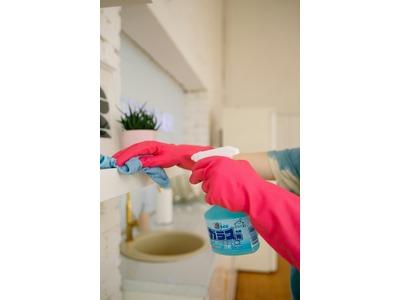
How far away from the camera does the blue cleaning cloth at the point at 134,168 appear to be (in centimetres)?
47

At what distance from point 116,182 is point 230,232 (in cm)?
24

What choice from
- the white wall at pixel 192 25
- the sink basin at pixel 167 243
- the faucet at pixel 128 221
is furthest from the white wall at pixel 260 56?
the faucet at pixel 128 221

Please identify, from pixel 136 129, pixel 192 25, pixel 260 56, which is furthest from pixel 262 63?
pixel 136 129

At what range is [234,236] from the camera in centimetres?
52

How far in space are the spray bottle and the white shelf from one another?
5.3 inches

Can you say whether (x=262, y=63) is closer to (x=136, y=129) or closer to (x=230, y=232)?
(x=136, y=129)

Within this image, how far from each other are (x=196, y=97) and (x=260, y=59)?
143cm

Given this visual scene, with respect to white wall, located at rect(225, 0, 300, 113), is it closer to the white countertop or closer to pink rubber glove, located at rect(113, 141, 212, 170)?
the white countertop

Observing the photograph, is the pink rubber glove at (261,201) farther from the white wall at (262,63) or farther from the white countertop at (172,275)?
the white wall at (262,63)

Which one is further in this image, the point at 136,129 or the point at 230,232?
the point at 136,129

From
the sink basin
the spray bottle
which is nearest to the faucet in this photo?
the sink basin
